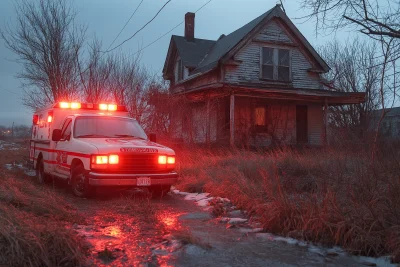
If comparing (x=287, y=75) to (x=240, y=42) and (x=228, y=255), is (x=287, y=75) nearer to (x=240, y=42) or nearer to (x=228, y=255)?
(x=240, y=42)

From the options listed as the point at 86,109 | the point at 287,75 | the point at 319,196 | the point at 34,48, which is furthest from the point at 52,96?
the point at 319,196

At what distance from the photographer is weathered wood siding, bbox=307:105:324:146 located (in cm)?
2088

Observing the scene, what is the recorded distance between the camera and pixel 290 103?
66.1 feet

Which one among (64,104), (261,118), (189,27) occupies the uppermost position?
(189,27)

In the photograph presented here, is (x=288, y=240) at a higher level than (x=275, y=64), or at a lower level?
lower

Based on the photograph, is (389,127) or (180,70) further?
(180,70)

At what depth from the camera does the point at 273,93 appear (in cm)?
1712

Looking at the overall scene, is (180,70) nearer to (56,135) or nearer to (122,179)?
(56,135)

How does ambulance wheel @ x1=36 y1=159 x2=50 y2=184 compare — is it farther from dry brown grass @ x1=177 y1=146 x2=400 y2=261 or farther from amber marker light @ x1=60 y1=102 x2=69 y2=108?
dry brown grass @ x1=177 y1=146 x2=400 y2=261

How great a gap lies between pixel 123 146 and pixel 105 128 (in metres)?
1.46

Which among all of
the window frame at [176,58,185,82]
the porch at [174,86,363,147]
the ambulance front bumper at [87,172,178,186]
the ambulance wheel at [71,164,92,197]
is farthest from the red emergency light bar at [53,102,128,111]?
the window frame at [176,58,185,82]

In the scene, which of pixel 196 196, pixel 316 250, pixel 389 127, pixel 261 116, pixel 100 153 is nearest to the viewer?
pixel 316 250

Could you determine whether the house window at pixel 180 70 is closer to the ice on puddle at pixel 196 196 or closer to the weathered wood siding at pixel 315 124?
the weathered wood siding at pixel 315 124

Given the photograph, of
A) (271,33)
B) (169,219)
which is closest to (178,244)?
(169,219)
